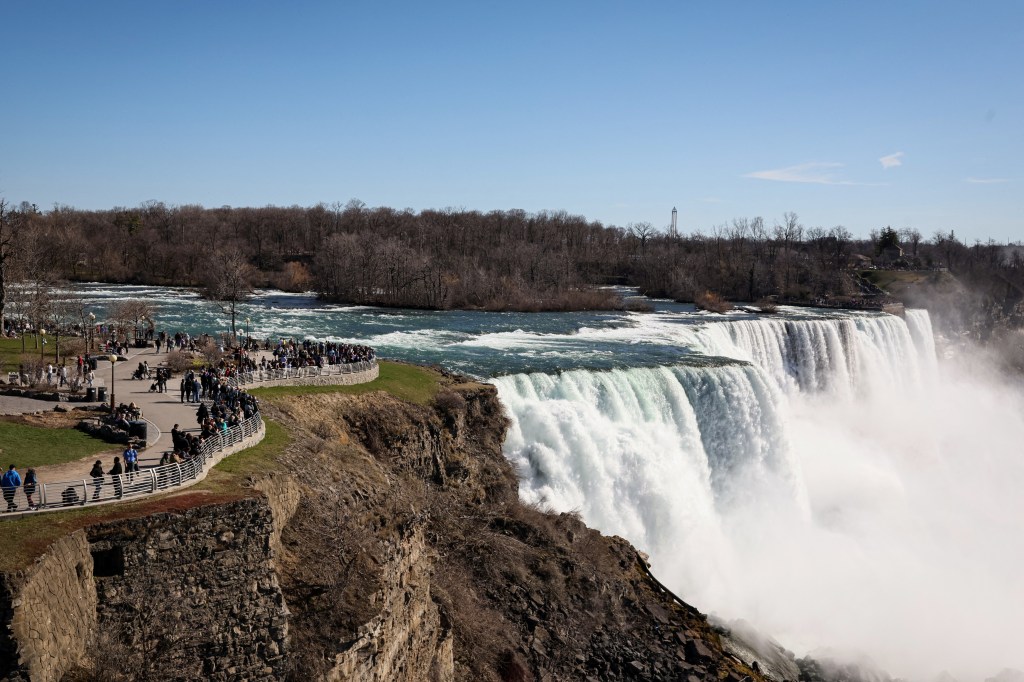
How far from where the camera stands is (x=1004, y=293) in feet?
242

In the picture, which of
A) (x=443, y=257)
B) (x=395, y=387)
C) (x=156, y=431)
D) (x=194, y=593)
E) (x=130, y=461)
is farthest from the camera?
(x=443, y=257)

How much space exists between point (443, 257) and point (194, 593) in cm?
6896

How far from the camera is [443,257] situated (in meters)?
79.8

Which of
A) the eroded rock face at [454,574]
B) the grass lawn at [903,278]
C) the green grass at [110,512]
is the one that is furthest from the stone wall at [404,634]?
the grass lawn at [903,278]

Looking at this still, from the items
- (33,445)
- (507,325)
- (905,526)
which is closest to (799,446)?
(905,526)

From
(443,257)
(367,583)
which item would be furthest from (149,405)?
(443,257)

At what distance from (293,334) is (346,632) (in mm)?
31628

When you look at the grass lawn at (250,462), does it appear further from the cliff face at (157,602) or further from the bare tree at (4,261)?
the bare tree at (4,261)

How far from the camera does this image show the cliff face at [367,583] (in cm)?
1129

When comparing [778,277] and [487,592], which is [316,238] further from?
[487,592]

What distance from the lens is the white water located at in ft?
74.6

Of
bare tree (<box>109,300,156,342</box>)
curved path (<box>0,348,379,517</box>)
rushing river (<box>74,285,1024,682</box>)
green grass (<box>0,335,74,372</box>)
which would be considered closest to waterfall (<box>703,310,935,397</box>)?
rushing river (<box>74,285,1024,682</box>)

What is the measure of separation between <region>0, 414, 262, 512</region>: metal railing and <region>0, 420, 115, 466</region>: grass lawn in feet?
5.57

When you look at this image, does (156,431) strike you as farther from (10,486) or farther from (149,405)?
(10,486)
